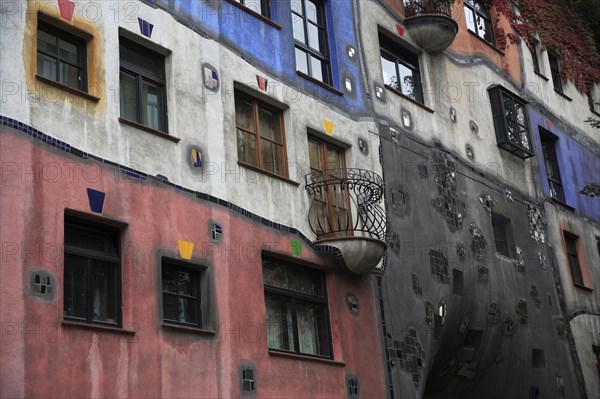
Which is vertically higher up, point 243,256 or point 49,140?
point 49,140

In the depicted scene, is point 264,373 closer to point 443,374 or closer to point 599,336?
point 443,374

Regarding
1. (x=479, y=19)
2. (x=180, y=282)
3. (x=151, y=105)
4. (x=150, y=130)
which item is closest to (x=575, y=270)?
(x=479, y=19)

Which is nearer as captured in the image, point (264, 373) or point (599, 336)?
point (264, 373)

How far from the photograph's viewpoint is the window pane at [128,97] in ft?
36.7

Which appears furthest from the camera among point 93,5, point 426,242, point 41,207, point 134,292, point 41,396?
point 426,242

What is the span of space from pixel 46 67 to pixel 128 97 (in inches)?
44.9

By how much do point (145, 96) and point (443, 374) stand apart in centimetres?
695

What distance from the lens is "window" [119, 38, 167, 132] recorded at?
1127cm

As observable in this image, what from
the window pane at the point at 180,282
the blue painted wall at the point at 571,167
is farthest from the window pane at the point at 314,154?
the blue painted wall at the point at 571,167

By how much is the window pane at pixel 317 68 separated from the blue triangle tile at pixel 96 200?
17.3ft

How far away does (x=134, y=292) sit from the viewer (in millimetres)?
10188

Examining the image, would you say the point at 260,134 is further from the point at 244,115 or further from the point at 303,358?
the point at 303,358

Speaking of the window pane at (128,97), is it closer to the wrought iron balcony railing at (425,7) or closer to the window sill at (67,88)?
the window sill at (67,88)

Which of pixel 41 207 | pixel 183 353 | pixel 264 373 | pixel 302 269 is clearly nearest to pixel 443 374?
pixel 302 269
